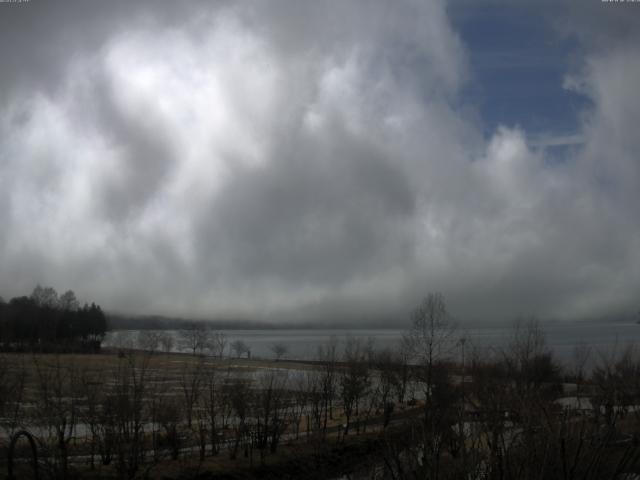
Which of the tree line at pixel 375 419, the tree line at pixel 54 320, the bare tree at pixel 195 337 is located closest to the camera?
the tree line at pixel 375 419

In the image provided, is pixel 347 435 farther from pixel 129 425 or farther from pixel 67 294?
pixel 67 294

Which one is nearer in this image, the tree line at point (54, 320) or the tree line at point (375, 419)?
the tree line at point (375, 419)

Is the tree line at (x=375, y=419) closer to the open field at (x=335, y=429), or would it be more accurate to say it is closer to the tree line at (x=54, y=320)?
the open field at (x=335, y=429)

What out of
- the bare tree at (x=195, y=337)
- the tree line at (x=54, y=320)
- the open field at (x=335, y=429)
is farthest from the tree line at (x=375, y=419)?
the bare tree at (x=195, y=337)

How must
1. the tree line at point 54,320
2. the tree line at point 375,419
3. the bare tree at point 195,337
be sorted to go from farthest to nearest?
the bare tree at point 195,337
the tree line at point 54,320
the tree line at point 375,419

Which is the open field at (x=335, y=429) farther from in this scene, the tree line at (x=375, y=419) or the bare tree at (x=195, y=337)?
the bare tree at (x=195, y=337)

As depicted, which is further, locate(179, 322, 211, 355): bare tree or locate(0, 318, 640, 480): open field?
locate(179, 322, 211, 355): bare tree

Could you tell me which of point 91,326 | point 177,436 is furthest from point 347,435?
point 91,326

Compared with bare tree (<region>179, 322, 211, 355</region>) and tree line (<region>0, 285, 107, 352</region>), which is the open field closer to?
tree line (<region>0, 285, 107, 352</region>)

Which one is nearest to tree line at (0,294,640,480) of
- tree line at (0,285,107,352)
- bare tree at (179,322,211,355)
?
tree line at (0,285,107,352)

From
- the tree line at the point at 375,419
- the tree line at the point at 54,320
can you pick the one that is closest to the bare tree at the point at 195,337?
the tree line at the point at 54,320

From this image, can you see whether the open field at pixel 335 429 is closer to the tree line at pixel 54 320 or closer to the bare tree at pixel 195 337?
the tree line at pixel 54 320

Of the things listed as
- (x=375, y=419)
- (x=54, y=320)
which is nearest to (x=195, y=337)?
(x=54, y=320)

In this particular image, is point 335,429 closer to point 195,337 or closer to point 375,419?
point 375,419
